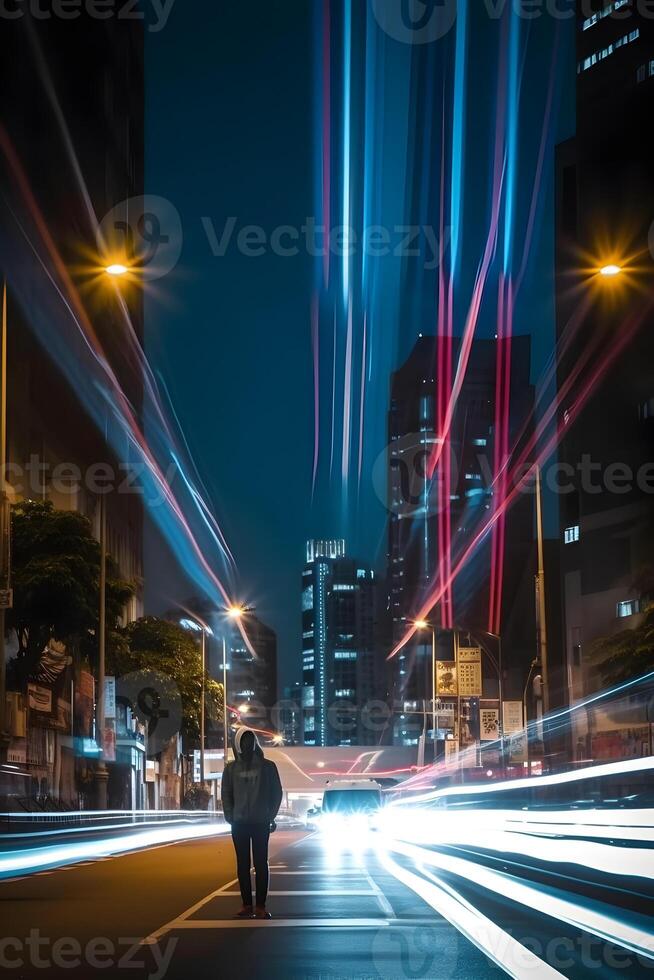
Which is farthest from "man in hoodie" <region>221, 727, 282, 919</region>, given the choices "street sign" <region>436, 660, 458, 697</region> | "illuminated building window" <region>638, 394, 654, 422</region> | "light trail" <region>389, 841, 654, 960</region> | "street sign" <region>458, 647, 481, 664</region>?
"illuminated building window" <region>638, 394, 654, 422</region>

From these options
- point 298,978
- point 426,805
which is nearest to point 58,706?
point 426,805

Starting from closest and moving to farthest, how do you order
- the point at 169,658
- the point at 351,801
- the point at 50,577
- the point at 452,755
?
1. the point at 50,577
2. the point at 351,801
3. the point at 169,658
4. the point at 452,755

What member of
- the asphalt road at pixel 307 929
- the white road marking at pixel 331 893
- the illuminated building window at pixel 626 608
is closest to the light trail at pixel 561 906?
the asphalt road at pixel 307 929

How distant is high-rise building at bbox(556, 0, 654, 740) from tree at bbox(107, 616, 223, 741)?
2299 cm

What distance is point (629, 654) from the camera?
6312 cm

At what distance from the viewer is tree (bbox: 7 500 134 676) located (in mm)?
48562

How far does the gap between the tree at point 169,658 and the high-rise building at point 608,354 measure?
23.0 m

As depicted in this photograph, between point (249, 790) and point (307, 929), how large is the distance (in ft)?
4.75

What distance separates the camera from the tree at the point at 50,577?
159 ft

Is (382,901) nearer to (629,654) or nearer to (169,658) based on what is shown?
(629,654)

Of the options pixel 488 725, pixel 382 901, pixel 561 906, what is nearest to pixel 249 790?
pixel 382 901

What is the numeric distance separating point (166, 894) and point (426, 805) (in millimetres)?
47355

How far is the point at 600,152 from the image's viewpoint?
104 m

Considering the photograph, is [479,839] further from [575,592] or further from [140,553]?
[140,553]
